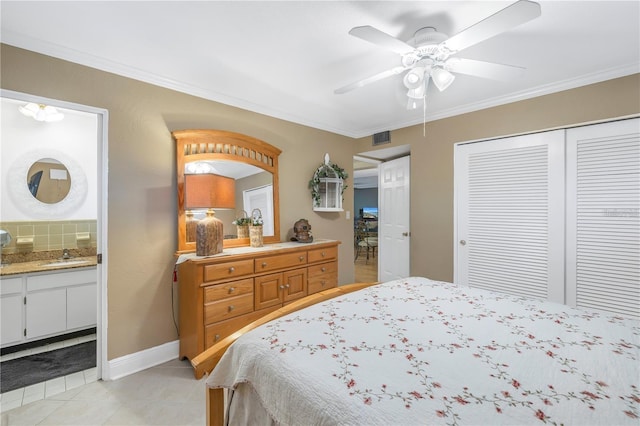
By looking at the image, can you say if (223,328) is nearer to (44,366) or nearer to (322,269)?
(322,269)

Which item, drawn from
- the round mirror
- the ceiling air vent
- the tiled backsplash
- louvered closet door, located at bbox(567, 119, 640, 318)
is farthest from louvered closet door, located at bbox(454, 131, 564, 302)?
the round mirror

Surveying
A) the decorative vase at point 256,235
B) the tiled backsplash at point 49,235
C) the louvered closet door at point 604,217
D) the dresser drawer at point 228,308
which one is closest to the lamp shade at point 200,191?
→ the decorative vase at point 256,235

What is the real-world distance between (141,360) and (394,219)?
3.29 m

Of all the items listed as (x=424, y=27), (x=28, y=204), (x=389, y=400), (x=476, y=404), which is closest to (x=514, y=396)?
(x=476, y=404)

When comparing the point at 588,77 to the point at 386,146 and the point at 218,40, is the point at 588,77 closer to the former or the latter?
the point at 386,146

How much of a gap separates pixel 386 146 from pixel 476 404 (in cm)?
329

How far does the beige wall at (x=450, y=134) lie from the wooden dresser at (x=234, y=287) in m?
1.46

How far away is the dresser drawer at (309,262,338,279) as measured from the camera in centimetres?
277

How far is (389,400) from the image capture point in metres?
0.71

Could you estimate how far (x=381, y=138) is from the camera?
3676 millimetres

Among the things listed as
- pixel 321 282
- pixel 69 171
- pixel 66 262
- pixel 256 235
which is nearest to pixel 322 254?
pixel 321 282

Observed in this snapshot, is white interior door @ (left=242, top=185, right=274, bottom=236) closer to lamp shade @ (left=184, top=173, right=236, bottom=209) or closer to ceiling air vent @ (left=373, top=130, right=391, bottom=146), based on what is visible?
lamp shade @ (left=184, top=173, right=236, bottom=209)

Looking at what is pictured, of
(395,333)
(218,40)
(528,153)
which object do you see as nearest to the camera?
(395,333)

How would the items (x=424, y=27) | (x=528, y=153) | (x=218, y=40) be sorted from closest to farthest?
(x=424, y=27) → (x=218, y=40) → (x=528, y=153)
